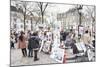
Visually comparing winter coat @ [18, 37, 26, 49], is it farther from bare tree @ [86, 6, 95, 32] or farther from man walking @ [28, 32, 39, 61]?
bare tree @ [86, 6, 95, 32]

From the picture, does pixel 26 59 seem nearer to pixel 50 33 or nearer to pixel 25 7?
pixel 50 33

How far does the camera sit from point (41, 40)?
2.17 metres

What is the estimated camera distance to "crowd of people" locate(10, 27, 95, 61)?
6.87 ft

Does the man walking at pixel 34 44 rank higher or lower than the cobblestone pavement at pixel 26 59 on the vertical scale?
higher

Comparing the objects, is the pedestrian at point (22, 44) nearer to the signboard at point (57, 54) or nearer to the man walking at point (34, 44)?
the man walking at point (34, 44)

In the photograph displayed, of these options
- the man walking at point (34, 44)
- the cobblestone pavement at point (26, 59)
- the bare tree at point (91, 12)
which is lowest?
the cobblestone pavement at point (26, 59)

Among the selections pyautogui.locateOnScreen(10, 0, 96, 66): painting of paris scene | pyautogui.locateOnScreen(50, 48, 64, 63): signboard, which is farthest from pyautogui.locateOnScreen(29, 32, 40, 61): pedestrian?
pyautogui.locateOnScreen(50, 48, 64, 63): signboard

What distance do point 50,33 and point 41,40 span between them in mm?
130

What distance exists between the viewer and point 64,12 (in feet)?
7.35

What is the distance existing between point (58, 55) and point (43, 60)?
191mm

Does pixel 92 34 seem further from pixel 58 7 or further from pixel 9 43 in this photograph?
pixel 9 43

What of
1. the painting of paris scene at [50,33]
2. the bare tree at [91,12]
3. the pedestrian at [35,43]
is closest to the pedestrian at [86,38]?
the painting of paris scene at [50,33]

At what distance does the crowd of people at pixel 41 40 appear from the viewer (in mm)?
2094
